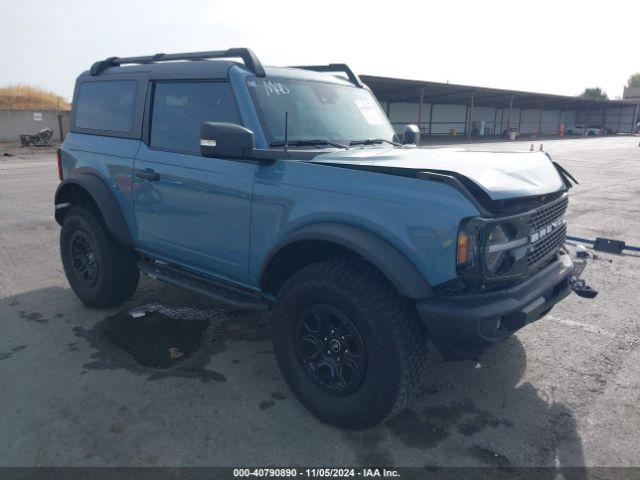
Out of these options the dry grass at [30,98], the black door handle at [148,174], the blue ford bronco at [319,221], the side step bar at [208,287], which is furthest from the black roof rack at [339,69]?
the dry grass at [30,98]

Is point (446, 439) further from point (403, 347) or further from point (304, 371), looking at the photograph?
point (304, 371)

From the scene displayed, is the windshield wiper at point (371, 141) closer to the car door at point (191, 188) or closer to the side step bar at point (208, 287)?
the car door at point (191, 188)

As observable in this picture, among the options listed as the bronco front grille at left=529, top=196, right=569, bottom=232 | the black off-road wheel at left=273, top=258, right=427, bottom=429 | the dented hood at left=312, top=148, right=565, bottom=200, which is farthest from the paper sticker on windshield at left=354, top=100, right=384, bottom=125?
the black off-road wheel at left=273, top=258, right=427, bottom=429

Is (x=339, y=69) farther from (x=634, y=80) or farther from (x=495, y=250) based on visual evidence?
(x=634, y=80)

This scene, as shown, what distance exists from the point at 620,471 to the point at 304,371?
A: 1.77m

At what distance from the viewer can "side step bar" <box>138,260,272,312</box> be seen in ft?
11.5

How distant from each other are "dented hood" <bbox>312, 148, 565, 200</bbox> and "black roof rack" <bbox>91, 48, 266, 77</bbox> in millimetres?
906

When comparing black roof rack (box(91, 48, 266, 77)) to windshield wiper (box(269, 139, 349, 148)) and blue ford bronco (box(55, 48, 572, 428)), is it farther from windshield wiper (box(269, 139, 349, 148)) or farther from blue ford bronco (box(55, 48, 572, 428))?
windshield wiper (box(269, 139, 349, 148))

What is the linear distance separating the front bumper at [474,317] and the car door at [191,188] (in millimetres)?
1398

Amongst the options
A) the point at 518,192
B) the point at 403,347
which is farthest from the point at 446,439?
the point at 518,192

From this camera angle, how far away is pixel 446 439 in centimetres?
295

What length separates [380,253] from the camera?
2713 millimetres

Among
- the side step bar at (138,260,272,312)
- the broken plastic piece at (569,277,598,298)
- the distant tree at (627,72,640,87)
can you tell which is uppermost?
the distant tree at (627,72,640,87)

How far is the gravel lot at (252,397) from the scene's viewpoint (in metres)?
2.82
